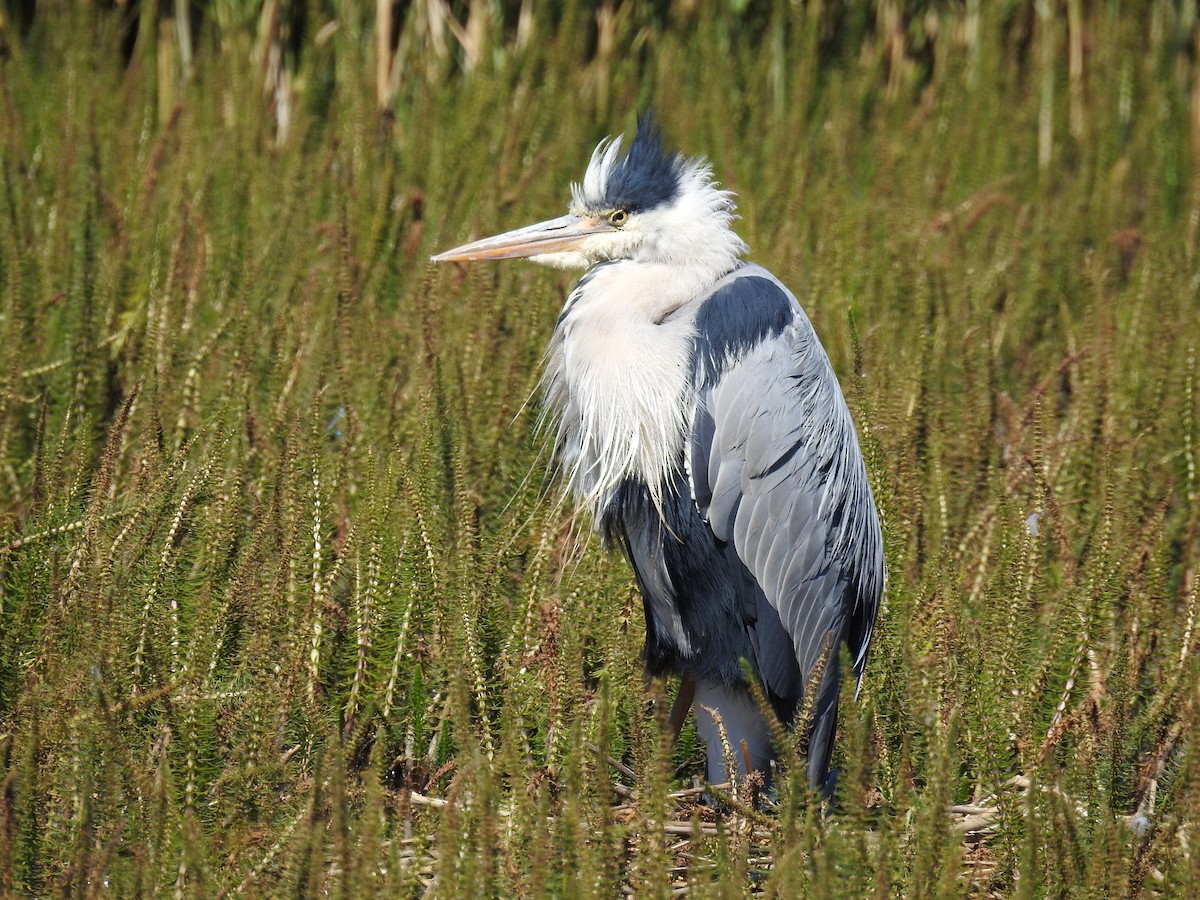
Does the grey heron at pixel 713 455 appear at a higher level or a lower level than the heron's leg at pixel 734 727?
higher

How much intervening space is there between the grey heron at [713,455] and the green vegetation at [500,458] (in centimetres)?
12

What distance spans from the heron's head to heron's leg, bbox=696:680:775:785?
92cm

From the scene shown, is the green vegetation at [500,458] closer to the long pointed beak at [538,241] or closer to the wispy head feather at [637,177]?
the long pointed beak at [538,241]

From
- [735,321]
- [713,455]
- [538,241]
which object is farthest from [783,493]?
[538,241]

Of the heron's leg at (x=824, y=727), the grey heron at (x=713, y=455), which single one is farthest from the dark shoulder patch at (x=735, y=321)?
the heron's leg at (x=824, y=727)

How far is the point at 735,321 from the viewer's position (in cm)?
290

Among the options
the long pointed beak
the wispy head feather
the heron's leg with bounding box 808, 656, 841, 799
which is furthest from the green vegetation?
the wispy head feather

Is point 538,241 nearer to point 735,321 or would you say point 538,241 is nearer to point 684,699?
point 735,321

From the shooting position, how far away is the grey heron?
2.92 meters

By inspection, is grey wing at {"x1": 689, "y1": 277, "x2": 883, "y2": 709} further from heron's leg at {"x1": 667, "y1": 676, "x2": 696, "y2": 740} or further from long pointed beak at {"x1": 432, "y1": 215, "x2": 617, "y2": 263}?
Result: long pointed beak at {"x1": 432, "y1": 215, "x2": 617, "y2": 263}

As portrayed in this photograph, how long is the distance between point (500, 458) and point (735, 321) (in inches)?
29.1

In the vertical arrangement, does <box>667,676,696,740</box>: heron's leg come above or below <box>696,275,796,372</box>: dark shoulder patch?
below

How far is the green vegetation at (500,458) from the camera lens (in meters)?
2.04

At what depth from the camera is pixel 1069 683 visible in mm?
2850
